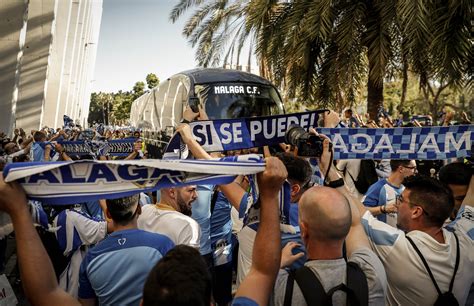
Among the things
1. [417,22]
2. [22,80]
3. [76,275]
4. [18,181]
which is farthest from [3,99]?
[18,181]

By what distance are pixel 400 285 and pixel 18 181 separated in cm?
206

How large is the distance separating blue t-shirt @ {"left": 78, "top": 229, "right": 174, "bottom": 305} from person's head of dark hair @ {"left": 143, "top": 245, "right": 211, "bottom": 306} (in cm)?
74

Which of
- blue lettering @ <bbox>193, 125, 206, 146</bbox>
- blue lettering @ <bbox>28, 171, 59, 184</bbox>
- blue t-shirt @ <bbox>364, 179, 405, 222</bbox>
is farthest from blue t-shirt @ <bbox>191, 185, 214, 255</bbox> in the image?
blue lettering @ <bbox>28, 171, 59, 184</bbox>

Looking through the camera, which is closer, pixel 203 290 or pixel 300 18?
pixel 203 290

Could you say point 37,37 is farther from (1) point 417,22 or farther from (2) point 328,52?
(1) point 417,22

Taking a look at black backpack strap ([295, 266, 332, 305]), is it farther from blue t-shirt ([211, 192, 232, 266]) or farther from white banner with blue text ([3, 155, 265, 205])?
blue t-shirt ([211, 192, 232, 266])

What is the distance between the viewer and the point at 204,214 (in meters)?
4.07

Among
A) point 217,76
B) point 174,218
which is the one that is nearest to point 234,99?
point 217,76

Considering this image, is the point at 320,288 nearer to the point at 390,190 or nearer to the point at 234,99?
the point at 390,190

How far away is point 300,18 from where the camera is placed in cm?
1203

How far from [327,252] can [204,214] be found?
211 cm

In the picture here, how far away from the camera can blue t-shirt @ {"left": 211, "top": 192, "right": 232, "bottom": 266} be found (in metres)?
4.40

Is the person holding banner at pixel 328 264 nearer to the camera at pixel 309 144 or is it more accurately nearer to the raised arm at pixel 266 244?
the raised arm at pixel 266 244

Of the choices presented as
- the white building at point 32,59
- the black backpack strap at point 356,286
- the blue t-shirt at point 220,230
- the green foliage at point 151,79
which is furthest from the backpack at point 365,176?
the green foliage at point 151,79
